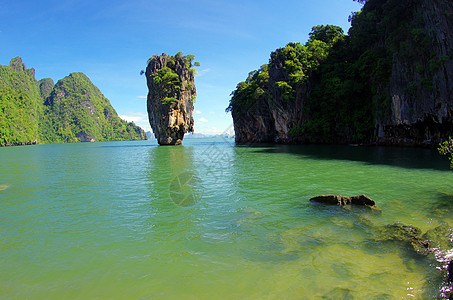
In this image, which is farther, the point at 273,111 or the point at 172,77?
the point at 172,77

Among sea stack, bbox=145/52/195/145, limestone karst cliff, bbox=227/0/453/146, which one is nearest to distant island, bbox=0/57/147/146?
sea stack, bbox=145/52/195/145

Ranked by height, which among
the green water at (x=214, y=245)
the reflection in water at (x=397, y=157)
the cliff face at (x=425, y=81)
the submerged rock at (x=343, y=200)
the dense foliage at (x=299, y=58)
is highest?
the dense foliage at (x=299, y=58)

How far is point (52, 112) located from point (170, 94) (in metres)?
141

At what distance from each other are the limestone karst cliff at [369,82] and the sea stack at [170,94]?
15459mm

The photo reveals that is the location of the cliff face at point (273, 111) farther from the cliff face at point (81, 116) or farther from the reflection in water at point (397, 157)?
the cliff face at point (81, 116)

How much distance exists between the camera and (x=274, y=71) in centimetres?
4797

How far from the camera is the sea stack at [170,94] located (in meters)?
54.9

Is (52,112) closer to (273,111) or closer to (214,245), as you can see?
(273,111)

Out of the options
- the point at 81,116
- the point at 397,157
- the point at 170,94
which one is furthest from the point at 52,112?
the point at 397,157

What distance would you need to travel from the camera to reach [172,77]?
179 feet

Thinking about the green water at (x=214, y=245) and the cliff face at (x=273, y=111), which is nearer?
the green water at (x=214, y=245)

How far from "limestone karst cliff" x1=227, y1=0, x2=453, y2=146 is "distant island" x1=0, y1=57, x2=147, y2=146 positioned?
323ft

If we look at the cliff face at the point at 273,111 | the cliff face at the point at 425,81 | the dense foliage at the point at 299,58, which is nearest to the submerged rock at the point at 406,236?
the cliff face at the point at 425,81

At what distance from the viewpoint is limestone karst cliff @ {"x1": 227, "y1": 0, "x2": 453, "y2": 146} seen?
2319 centimetres
